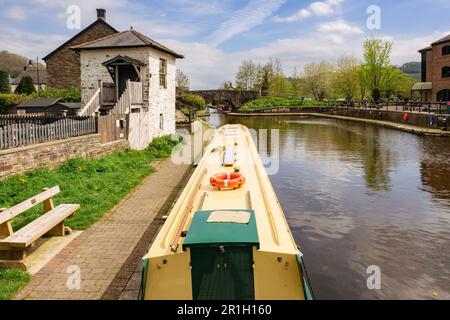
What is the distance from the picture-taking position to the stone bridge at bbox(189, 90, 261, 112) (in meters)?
73.6

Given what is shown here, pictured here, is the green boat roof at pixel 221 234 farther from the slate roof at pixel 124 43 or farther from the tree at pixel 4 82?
the tree at pixel 4 82

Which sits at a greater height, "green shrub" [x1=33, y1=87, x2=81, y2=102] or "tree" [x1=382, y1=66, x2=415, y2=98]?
"tree" [x1=382, y1=66, x2=415, y2=98]

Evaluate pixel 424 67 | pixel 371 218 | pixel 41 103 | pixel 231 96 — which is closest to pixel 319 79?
pixel 231 96

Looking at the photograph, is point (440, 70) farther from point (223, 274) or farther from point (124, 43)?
point (223, 274)

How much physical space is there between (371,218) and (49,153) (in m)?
10.0

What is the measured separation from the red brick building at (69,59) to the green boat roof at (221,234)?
111 feet

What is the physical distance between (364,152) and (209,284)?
19.8 metres

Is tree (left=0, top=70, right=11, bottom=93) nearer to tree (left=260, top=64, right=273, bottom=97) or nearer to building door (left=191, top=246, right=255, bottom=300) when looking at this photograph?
tree (left=260, top=64, right=273, bottom=97)

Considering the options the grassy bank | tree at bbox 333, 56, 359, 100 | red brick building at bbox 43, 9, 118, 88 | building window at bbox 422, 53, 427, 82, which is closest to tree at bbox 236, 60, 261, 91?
tree at bbox 333, 56, 359, 100

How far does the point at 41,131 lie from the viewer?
1323 cm

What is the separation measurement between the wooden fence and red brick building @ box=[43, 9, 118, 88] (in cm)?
2104
